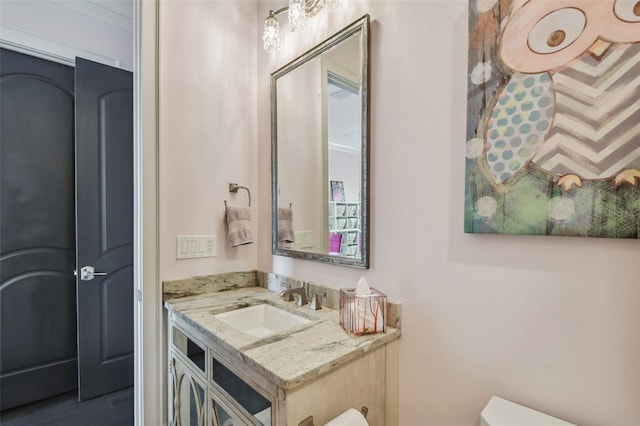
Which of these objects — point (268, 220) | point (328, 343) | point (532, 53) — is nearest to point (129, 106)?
point (268, 220)

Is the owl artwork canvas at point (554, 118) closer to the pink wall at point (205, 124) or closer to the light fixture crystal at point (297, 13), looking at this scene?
the light fixture crystal at point (297, 13)

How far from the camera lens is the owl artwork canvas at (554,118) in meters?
0.71

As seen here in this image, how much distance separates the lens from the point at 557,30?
0.80 meters

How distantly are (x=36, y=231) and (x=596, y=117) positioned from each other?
2.94m

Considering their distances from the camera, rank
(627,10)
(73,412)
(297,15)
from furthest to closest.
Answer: (73,412) → (297,15) → (627,10)

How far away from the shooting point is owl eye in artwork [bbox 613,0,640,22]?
70cm

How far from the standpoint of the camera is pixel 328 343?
3.32 ft

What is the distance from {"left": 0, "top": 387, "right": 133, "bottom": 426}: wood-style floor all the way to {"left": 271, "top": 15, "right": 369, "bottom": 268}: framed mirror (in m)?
1.51

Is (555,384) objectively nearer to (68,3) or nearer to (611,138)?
(611,138)

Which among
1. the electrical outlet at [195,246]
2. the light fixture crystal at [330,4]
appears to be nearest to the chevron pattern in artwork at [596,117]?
the light fixture crystal at [330,4]

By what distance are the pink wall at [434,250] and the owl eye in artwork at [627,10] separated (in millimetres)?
353

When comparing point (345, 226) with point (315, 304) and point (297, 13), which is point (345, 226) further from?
point (297, 13)

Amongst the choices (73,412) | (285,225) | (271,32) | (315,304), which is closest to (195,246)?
(285,225)

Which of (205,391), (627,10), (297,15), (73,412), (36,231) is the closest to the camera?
(627,10)
